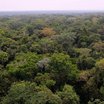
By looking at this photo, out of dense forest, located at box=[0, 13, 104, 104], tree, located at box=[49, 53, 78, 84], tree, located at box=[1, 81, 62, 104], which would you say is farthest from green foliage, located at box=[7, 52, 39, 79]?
tree, located at box=[1, 81, 62, 104]

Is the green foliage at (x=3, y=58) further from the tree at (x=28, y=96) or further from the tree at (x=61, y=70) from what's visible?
the tree at (x=28, y=96)

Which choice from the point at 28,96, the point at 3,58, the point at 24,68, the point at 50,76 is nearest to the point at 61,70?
the point at 50,76

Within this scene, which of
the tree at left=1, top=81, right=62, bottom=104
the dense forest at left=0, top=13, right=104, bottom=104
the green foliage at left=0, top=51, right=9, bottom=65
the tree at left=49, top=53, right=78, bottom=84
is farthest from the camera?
the green foliage at left=0, top=51, right=9, bottom=65

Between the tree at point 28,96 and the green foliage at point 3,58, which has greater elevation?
the tree at point 28,96

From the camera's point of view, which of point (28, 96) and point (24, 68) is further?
point (24, 68)

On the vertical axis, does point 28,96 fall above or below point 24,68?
above

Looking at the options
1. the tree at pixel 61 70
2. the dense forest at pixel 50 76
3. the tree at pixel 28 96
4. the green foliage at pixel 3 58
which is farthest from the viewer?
the green foliage at pixel 3 58

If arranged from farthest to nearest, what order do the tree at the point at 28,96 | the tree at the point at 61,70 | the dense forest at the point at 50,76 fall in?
the tree at the point at 61,70
the dense forest at the point at 50,76
the tree at the point at 28,96

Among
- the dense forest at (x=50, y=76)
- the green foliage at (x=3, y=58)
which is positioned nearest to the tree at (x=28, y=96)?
the dense forest at (x=50, y=76)

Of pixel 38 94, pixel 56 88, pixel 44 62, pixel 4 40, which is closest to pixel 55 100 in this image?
pixel 38 94

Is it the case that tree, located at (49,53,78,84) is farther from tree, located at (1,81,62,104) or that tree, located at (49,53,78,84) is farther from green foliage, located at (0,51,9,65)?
green foliage, located at (0,51,9,65)

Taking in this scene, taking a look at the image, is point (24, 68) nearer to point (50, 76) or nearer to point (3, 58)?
point (50, 76)
